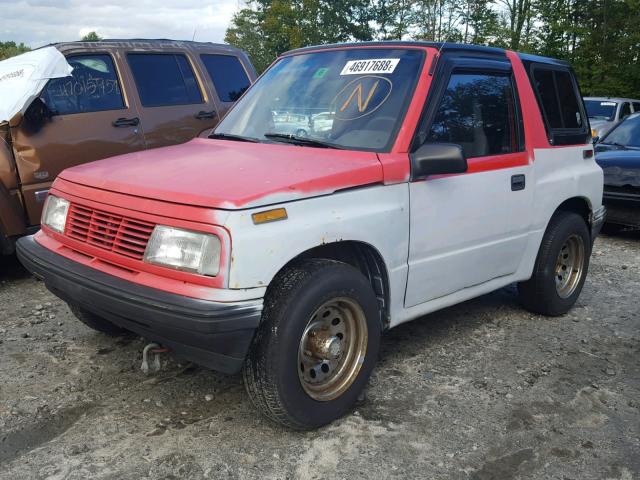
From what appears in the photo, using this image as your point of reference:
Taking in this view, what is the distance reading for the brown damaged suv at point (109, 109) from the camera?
5.32 m

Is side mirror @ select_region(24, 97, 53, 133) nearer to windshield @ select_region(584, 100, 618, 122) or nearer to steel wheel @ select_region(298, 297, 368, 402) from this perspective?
steel wheel @ select_region(298, 297, 368, 402)

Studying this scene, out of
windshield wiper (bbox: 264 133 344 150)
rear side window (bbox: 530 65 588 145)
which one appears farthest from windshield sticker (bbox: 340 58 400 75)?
rear side window (bbox: 530 65 588 145)

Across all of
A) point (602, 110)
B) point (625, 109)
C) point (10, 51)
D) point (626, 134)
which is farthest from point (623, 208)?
point (10, 51)

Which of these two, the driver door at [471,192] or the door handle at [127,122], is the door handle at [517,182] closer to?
the driver door at [471,192]

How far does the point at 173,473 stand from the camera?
276cm

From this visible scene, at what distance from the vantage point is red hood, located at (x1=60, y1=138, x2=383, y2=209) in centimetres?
277

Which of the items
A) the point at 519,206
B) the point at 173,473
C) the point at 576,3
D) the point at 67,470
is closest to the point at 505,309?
the point at 519,206

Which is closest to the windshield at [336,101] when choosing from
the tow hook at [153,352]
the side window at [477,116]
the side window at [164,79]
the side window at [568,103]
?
the side window at [477,116]

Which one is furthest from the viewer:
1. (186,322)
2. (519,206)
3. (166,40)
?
(166,40)

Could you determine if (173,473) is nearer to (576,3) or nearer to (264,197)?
(264,197)

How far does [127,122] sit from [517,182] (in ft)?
11.9

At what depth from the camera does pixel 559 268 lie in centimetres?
489

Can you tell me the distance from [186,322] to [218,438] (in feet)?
2.37

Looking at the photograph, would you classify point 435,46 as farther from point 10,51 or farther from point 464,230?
point 10,51
